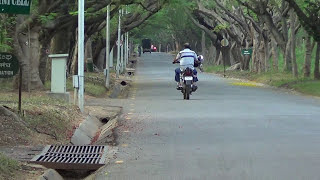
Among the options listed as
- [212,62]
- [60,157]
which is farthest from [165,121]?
[212,62]

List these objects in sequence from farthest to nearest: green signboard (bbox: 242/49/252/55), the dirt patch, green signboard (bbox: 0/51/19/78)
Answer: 1. green signboard (bbox: 242/49/252/55)
2. green signboard (bbox: 0/51/19/78)
3. the dirt patch

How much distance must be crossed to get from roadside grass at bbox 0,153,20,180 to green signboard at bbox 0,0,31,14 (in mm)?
2599

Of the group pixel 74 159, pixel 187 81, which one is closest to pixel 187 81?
pixel 187 81

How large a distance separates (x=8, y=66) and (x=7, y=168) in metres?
3.73

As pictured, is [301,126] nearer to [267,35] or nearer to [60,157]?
[60,157]

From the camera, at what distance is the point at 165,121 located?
14422mm

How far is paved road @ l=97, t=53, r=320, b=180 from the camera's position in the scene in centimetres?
835

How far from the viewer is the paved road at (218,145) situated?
27.4 ft

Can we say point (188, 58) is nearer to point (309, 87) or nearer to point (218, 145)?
point (309, 87)

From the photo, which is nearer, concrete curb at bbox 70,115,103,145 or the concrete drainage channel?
the concrete drainage channel

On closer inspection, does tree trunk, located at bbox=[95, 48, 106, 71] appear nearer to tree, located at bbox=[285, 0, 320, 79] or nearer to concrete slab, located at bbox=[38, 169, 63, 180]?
tree, located at bbox=[285, 0, 320, 79]

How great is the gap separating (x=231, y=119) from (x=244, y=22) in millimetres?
32049

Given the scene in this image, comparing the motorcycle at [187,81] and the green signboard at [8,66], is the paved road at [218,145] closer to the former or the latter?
the green signboard at [8,66]

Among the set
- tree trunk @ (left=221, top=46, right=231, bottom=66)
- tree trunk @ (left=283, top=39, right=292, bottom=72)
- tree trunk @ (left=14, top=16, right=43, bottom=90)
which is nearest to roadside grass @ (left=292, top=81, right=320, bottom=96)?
tree trunk @ (left=283, top=39, right=292, bottom=72)
